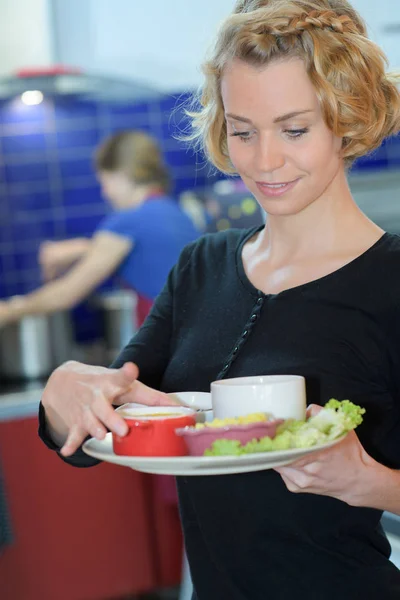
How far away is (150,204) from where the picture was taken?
2957 mm

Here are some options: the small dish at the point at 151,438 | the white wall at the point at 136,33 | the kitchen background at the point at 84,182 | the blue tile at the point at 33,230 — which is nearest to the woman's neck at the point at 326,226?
the small dish at the point at 151,438

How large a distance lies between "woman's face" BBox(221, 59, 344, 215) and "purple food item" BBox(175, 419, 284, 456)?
1.01 feet

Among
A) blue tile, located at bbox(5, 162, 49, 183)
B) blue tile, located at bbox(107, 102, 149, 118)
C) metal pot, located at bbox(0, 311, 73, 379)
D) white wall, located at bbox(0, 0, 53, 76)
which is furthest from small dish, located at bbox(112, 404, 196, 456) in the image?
blue tile, located at bbox(107, 102, 149, 118)

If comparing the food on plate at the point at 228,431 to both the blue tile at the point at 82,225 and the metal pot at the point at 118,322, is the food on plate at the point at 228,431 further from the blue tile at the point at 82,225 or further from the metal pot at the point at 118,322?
the blue tile at the point at 82,225

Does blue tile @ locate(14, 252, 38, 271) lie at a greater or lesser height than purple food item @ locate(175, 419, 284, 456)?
lesser

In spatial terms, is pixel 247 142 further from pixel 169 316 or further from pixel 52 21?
pixel 52 21

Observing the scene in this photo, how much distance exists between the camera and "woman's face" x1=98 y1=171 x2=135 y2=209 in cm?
313

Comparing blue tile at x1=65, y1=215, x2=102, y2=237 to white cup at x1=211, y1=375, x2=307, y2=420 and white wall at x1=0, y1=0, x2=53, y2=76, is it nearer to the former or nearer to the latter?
white wall at x1=0, y1=0, x2=53, y2=76

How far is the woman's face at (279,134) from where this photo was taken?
3.63ft

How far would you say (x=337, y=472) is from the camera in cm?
99

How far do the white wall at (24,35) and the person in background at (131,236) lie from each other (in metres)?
0.39

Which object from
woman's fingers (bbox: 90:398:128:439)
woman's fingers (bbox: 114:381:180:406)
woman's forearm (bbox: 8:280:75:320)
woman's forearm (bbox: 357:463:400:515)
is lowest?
woman's forearm (bbox: 8:280:75:320)

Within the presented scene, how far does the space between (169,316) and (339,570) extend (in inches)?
15.9

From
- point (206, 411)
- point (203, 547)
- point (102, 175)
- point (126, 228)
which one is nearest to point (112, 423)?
point (206, 411)
